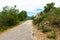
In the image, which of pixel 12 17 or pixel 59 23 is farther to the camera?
pixel 12 17

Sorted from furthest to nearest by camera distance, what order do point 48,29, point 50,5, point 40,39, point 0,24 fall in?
1. point 50,5
2. point 0,24
3. point 48,29
4. point 40,39

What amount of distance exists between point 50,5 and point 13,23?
15.5m

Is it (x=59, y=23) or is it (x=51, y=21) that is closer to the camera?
(x=59, y=23)

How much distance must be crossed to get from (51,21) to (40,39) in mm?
13614

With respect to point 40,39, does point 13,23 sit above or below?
below

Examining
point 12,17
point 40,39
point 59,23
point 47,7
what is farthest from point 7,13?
point 40,39

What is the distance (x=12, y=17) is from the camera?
52406mm

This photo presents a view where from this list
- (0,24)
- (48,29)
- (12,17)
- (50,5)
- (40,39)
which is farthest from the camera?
(50,5)

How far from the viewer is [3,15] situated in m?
50.5

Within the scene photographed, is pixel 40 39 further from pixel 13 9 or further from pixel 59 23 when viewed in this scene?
pixel 13 9

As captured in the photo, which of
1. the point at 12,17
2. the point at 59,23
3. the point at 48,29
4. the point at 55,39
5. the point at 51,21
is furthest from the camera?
the point at 12,17

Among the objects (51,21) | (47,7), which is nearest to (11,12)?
(47,7)

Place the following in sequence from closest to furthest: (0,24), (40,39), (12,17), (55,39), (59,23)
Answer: (55,39), (40,39), (59,23), (0,24), (12,17)

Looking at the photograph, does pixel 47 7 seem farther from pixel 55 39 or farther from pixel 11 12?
pixel 55 39
